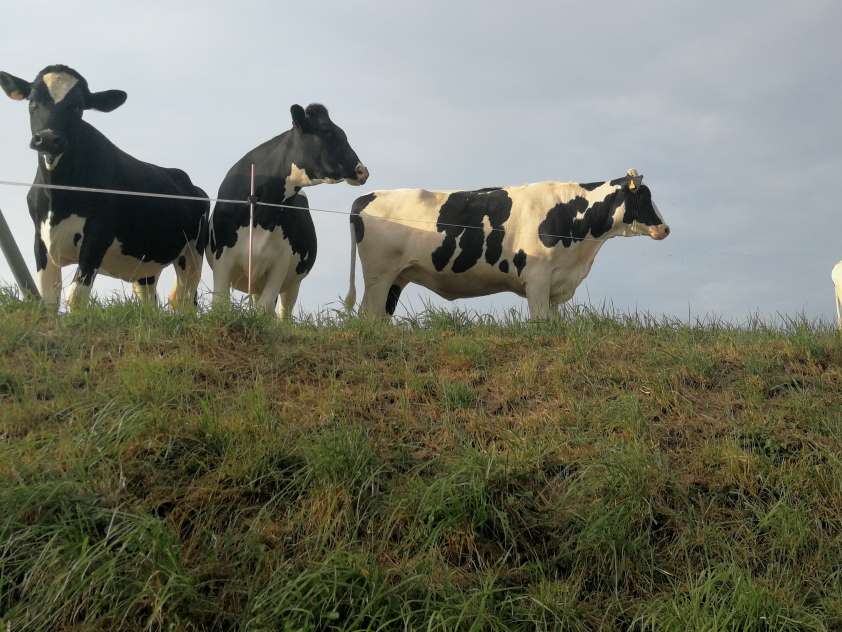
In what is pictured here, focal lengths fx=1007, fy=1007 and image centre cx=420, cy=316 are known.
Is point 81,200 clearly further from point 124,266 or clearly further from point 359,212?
point 359,212

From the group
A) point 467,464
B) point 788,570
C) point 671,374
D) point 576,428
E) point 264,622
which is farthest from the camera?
point 671,374

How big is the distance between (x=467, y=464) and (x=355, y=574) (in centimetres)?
107

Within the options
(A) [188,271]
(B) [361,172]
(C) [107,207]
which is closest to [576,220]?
(B) [361,172]

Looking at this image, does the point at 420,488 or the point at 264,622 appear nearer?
the point at 264,622

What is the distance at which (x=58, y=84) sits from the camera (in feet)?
31.4

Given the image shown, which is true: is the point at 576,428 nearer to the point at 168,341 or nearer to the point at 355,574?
the point at 355,574

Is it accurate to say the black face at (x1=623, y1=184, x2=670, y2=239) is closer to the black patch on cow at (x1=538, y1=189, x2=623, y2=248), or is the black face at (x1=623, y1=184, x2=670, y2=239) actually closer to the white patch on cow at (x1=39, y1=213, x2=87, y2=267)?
the black patch on cow at (x1=538, y1=189, x2=623, y2=248)

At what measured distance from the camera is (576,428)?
6.07m

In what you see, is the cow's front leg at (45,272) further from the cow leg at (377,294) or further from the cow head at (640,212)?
the cow head at (640,212)

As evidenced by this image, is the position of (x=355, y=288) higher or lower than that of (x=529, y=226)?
lower

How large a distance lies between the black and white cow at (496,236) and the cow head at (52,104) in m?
3.76

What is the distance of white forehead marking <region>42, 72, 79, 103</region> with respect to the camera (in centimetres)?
952

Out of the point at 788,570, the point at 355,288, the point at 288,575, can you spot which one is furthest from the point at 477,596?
the point at 355,288

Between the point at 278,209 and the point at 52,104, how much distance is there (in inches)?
103
